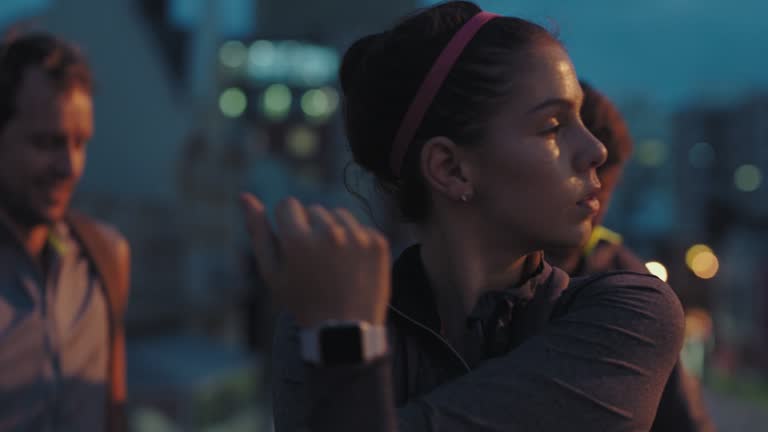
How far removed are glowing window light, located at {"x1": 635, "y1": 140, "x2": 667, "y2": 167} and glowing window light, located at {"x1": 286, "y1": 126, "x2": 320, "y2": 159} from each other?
1185 inches

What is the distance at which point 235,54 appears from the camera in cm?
8250

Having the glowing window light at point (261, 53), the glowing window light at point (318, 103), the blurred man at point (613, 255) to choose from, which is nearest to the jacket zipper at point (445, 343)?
the blurred man at point (613, 255)

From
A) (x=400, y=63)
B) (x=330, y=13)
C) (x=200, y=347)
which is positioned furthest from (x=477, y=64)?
(x=330, y=13)

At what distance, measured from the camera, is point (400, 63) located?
1.44m

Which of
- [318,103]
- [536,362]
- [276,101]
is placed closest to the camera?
[536,362]

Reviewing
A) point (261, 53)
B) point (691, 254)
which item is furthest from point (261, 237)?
point (261, 53)

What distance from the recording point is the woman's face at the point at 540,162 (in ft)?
4.65

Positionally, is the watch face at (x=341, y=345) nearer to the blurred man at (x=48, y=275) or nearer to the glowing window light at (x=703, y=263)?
the blurred man at (x=48, y=275)

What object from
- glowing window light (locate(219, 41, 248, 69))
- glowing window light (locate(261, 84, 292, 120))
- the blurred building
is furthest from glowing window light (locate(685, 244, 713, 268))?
glowing window light (locate(219, 41, 248, 69))

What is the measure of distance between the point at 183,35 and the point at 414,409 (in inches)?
1041

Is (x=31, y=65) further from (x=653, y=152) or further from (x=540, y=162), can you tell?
(x=653, y=152)

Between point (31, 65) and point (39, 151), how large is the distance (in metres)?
0.26

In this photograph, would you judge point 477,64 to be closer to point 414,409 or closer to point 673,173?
point 414,409

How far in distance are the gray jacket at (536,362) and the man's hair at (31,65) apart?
65.1 inches
